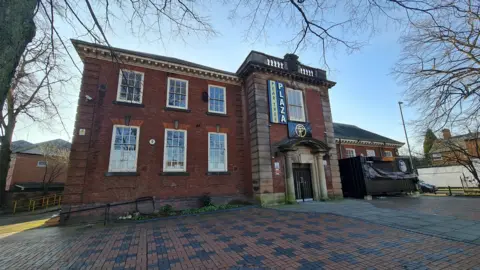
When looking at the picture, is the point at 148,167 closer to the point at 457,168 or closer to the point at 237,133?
the point at 237,133

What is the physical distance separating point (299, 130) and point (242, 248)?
30.7 ft

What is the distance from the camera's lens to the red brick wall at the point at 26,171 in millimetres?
23019

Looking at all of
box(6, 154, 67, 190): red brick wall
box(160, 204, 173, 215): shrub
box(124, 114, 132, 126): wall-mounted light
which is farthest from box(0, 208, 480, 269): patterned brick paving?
box(6, 154, 67, 190): red brick wall

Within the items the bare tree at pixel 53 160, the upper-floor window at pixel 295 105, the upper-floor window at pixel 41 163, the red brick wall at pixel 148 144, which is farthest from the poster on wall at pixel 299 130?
the upper-floor window at pixel 41 163

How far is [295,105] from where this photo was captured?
13.2 meters

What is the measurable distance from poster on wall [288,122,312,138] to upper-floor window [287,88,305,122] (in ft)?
1.52

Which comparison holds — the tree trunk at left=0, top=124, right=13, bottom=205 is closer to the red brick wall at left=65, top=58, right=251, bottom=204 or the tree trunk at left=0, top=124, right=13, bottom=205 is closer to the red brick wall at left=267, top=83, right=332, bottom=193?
the red brick wall at left=65, top=58, right=251, bottom=204

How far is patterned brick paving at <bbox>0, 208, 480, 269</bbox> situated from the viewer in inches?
151

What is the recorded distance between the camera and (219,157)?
1177 centimetres

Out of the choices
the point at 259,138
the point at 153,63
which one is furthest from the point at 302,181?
the point at 153,63

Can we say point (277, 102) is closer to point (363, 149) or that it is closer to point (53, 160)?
point (363, 149)

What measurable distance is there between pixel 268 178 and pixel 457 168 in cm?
2978

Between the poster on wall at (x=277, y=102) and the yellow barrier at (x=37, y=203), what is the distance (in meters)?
21.7

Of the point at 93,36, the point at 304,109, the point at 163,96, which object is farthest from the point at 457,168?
the point at 93,36
